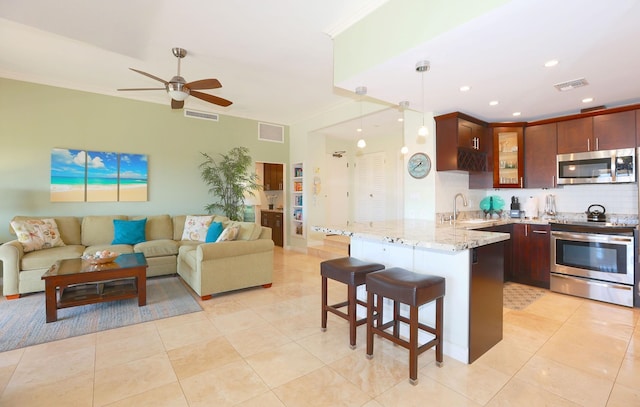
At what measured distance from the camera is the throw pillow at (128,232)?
4512 mm

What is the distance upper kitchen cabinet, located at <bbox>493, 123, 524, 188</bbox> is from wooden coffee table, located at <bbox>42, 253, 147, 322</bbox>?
5.06 meters

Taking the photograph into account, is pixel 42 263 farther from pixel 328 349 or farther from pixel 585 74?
pixel 585 74

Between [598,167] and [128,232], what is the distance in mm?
6653

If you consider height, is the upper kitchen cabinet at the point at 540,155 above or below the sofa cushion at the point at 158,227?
above

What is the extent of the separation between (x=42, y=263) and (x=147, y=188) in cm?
190

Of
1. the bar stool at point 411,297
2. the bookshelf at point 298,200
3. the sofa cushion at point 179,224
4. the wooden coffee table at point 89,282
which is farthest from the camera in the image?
the bookshelf at point 298,200

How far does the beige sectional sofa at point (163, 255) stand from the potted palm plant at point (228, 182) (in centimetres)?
97

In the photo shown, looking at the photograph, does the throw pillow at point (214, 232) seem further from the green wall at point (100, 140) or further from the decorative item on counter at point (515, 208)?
the decorative item on counter at point (515, 208)

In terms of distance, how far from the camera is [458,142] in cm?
400

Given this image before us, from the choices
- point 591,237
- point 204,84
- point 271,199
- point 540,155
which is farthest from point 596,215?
point 271,199

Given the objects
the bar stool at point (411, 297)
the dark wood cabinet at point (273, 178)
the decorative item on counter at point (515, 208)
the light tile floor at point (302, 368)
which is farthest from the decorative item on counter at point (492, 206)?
the dark wood cabinet at point (273, 178)

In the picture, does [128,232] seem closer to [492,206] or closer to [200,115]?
[200,115]

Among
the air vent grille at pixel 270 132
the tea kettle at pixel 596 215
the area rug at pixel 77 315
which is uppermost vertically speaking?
the air vent grille at pixel 270 132

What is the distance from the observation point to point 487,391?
192 centimetres
